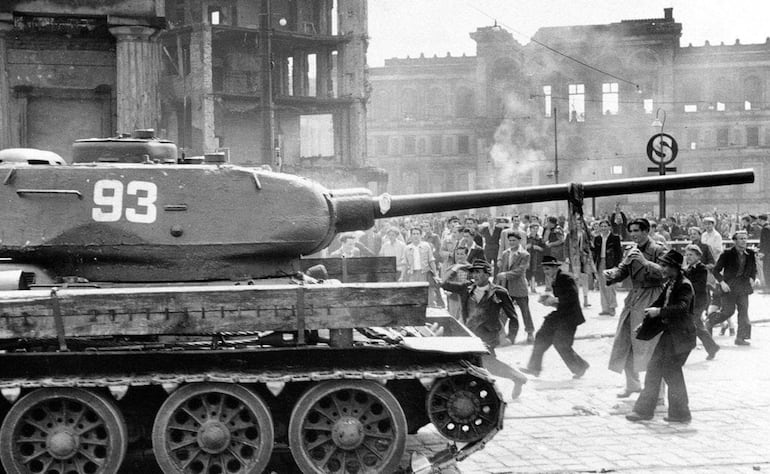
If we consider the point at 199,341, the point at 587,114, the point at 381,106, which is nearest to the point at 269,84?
the point at 199,341

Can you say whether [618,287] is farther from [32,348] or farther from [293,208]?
[32,348]

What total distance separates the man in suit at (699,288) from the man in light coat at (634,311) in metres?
2.74

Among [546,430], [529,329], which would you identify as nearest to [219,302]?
[546,430]

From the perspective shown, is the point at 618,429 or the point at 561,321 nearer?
the point at 618,429

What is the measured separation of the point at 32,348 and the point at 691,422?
21.1ft

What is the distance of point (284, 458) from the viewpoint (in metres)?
8.52

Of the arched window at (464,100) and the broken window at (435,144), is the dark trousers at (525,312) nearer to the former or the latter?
the broken window at (435,144)

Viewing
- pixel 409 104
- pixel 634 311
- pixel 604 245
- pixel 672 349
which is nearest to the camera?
pixel 672 349

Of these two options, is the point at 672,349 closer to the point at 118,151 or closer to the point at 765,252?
the point at 118,151

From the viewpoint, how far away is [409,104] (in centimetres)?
8044

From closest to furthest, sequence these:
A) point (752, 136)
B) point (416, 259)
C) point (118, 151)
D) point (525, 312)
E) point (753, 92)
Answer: point (118, 151) → point (525, 312) → point (416, 259) → point (752, 136) → point (753, 92)

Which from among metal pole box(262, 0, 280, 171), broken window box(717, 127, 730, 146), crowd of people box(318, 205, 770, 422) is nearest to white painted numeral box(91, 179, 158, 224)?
crowd of people box(318, 205, 770, 422)

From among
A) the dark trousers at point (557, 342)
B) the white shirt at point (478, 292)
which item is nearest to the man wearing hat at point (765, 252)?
the dark trousers at point (557, 342)

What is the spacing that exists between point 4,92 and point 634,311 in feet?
44.5
